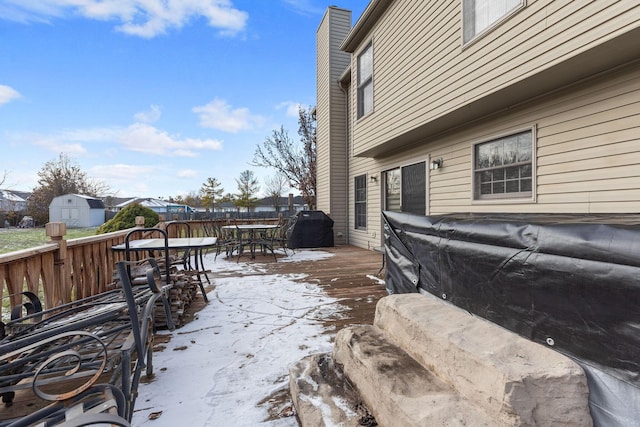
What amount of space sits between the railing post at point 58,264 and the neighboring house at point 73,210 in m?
27.9

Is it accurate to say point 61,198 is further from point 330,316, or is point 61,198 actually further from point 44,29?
point 330,316

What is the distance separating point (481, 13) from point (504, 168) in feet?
6.34

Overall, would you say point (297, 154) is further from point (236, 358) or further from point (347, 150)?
point (236, 358)

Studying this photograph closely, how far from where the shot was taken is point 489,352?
1.14 meters

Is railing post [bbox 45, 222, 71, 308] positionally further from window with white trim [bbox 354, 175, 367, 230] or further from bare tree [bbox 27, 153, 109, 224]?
bare tree [bbox 27, 153, 109, 224]

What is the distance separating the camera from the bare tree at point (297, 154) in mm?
15508

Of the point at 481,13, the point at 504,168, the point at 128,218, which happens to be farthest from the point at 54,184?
the point at 504,168

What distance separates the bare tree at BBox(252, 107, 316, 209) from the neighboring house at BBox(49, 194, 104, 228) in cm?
1739

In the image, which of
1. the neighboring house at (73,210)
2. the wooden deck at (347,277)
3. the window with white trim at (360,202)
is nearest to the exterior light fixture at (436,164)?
the wooden deck at (347,277)

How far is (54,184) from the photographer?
2723cm

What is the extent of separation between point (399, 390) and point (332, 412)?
423 mm

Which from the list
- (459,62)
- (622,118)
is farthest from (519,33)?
(622,118)

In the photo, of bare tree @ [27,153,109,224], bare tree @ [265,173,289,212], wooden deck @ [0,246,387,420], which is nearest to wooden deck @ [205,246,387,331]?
wooden deck @ [0,246,387,420]

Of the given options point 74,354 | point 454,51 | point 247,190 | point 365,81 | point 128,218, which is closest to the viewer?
point 74,354
